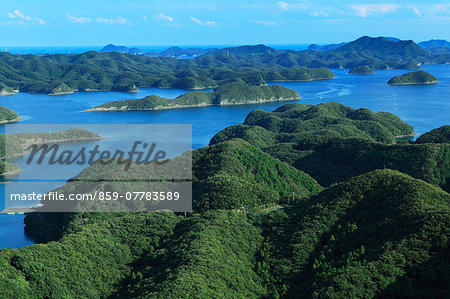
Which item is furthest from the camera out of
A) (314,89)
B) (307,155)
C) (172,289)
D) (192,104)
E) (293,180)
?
(314,89)

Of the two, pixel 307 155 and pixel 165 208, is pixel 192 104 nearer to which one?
pixel 307 155

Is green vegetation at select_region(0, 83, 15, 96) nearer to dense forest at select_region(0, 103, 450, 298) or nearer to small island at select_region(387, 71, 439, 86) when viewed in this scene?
dense forest at select_region(0, 103, 450, 298)

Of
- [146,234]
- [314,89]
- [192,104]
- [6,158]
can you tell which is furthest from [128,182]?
[314,89]

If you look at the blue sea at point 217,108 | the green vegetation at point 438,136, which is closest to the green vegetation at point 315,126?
the blue sea at point 217,108

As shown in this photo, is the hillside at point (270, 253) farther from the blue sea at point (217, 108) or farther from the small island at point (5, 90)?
the small island at point (5, 90)

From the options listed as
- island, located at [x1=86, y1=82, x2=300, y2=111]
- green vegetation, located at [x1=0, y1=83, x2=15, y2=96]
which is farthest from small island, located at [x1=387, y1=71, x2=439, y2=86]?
green vegetation, located at [x1=0, y1=83, x2=15, y2=96]

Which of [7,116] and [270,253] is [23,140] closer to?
[7,116]

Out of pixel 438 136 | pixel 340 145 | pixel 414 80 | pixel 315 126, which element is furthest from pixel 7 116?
pixel 414 80

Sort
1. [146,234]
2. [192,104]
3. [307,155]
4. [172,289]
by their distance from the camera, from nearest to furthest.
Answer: [172,289], [146,234], [307,155], [192,104]
